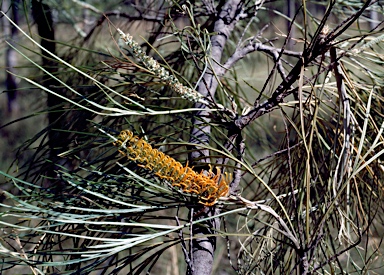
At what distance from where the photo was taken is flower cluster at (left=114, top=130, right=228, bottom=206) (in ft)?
1.18

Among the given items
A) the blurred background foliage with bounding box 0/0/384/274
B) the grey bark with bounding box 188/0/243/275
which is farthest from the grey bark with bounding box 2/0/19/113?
the grey bark with bounding box 188/0/243/275

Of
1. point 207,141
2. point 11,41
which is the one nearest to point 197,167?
point 207,141

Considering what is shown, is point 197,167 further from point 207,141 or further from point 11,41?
point 11,41

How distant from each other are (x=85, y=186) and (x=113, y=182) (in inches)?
1.0

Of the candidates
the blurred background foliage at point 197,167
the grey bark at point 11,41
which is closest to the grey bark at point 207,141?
the blurred background foliage at point 197,167

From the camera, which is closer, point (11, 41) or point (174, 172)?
point (174, 172)

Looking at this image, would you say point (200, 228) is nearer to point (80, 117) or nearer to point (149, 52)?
point (80, 117)

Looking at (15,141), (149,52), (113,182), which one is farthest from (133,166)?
(15,141)

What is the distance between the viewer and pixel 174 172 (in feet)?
1.19

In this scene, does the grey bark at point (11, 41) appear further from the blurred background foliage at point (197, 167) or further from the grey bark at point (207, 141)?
the grey bark at point (207, 141)

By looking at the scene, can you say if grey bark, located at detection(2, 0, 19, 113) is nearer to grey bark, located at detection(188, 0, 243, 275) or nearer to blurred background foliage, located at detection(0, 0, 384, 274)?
blurred background foliage, located at detection(0, 0, 384, 274)

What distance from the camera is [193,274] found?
39 cm

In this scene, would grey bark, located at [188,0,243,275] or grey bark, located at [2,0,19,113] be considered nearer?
grey bark, located at [188,0,243,275]

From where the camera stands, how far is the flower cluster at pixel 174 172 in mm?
361
